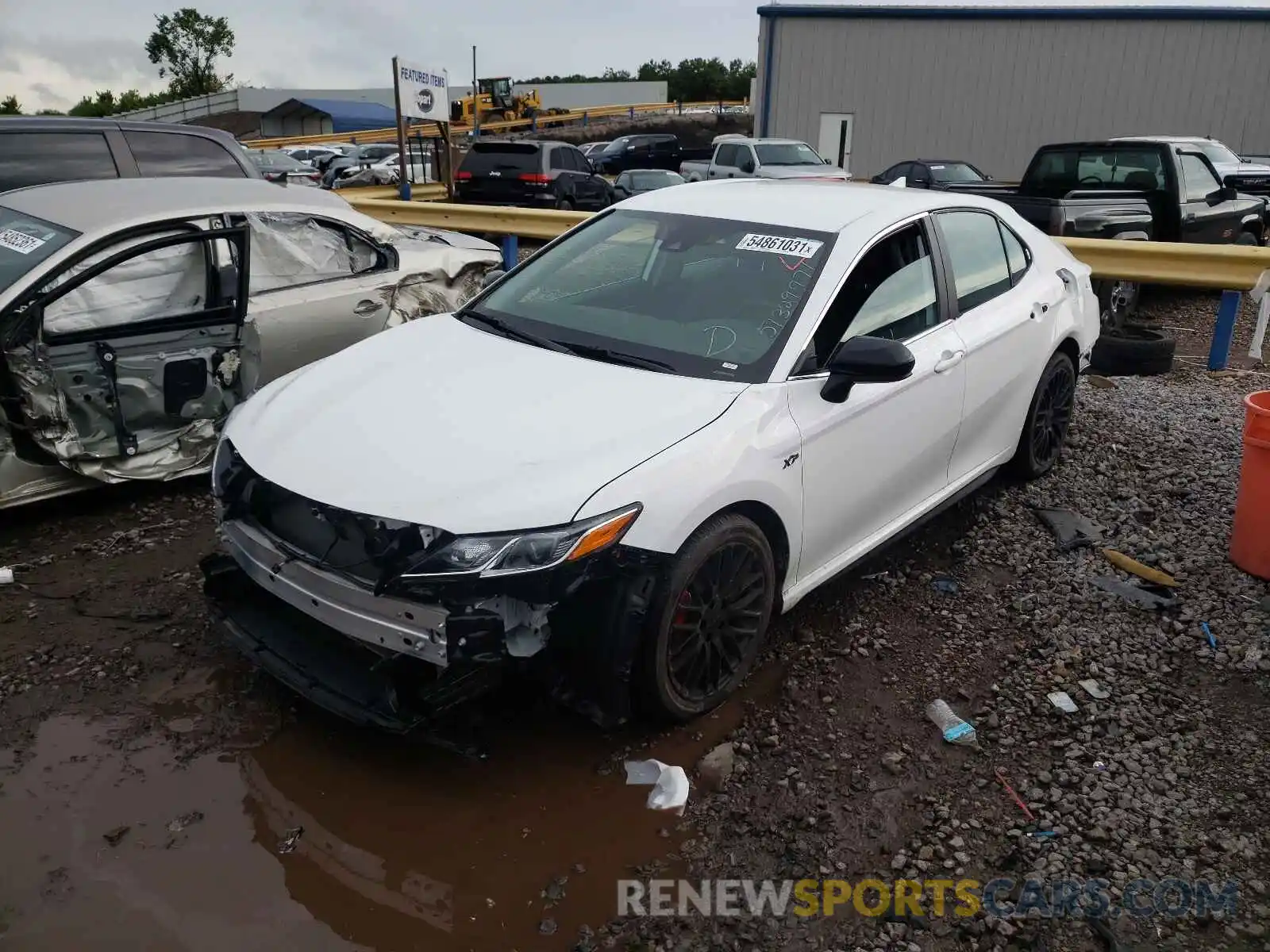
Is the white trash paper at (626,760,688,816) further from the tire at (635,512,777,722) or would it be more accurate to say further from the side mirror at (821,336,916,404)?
the side mirror at (821,336,916,404)

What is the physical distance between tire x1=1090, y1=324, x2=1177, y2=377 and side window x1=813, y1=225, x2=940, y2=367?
12.7 ft

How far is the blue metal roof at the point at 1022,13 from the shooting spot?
79.2 ft

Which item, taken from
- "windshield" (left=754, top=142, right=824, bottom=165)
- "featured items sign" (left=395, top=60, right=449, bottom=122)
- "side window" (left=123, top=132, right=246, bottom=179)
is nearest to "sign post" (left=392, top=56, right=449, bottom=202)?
"featured items sign" (left=395, top=60, right=449, bottom=122)

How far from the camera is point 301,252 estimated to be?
5.85 m

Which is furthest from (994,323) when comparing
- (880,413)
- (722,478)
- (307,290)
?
(307,290)

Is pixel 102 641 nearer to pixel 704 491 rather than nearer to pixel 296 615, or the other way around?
pixel 296 615

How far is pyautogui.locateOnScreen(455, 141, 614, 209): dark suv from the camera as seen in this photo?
1722 centimetres

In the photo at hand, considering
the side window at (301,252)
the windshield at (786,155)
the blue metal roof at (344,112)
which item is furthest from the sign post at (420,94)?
the blue metal roof at (344,112)

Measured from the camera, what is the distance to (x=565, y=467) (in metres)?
2.86

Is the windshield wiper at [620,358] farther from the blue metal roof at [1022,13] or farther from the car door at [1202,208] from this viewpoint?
the blue metal roof at [1022,13]

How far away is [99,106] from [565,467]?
75896mm

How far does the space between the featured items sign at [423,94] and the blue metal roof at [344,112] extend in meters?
41.4

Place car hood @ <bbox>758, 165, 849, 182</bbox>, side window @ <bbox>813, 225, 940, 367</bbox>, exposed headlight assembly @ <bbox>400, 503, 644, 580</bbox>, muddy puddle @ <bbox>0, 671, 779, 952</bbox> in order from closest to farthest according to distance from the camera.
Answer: muddy puddle @ <bbox>0, 671, 779, 952</bbox> → exposed headlight assembly @ <bbox>400, 503, 644, 580</bbox> → side window @ <bbox>813, 225, 940, 367</bbox> → car hood @ <bbox>758, 165, 849, 182</bbox>

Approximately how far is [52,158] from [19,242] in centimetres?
284
